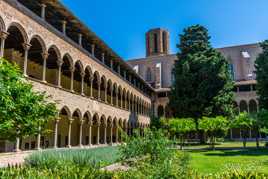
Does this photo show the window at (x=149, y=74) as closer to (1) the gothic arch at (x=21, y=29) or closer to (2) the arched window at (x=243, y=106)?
(2) the arched window at (x=243, y=106)

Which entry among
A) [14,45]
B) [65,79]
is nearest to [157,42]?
[65,79]

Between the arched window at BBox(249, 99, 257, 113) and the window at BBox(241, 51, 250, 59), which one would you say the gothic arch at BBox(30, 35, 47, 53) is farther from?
the window at BBox(241, 51, 250, 59)

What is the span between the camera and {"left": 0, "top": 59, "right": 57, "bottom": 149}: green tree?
22.6 ft

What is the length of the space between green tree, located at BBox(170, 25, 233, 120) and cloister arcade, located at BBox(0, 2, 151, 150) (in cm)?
584

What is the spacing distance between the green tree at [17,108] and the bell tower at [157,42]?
60847 millimetres

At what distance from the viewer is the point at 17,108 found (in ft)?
24.5

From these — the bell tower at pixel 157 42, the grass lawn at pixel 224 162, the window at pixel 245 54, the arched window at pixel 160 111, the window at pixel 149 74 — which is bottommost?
the grass lawn at pixel 224 162

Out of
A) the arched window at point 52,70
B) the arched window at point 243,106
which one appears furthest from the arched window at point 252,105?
the arched window at point 52,70

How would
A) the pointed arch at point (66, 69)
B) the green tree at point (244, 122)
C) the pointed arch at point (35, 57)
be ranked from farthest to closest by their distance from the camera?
the green tree at point (244, 122)
the pointed arch at point (66, 69)
the pointed arch at point (35, 57)

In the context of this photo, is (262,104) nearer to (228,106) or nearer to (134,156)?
(228,106)

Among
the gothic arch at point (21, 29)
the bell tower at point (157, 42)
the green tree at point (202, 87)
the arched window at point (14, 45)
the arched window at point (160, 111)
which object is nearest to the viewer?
the gothic arch at point (21, 29)

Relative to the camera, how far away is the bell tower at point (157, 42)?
6781 cm

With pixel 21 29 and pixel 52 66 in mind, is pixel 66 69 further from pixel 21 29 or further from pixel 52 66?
pixel 21 29

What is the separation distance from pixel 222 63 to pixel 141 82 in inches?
452
